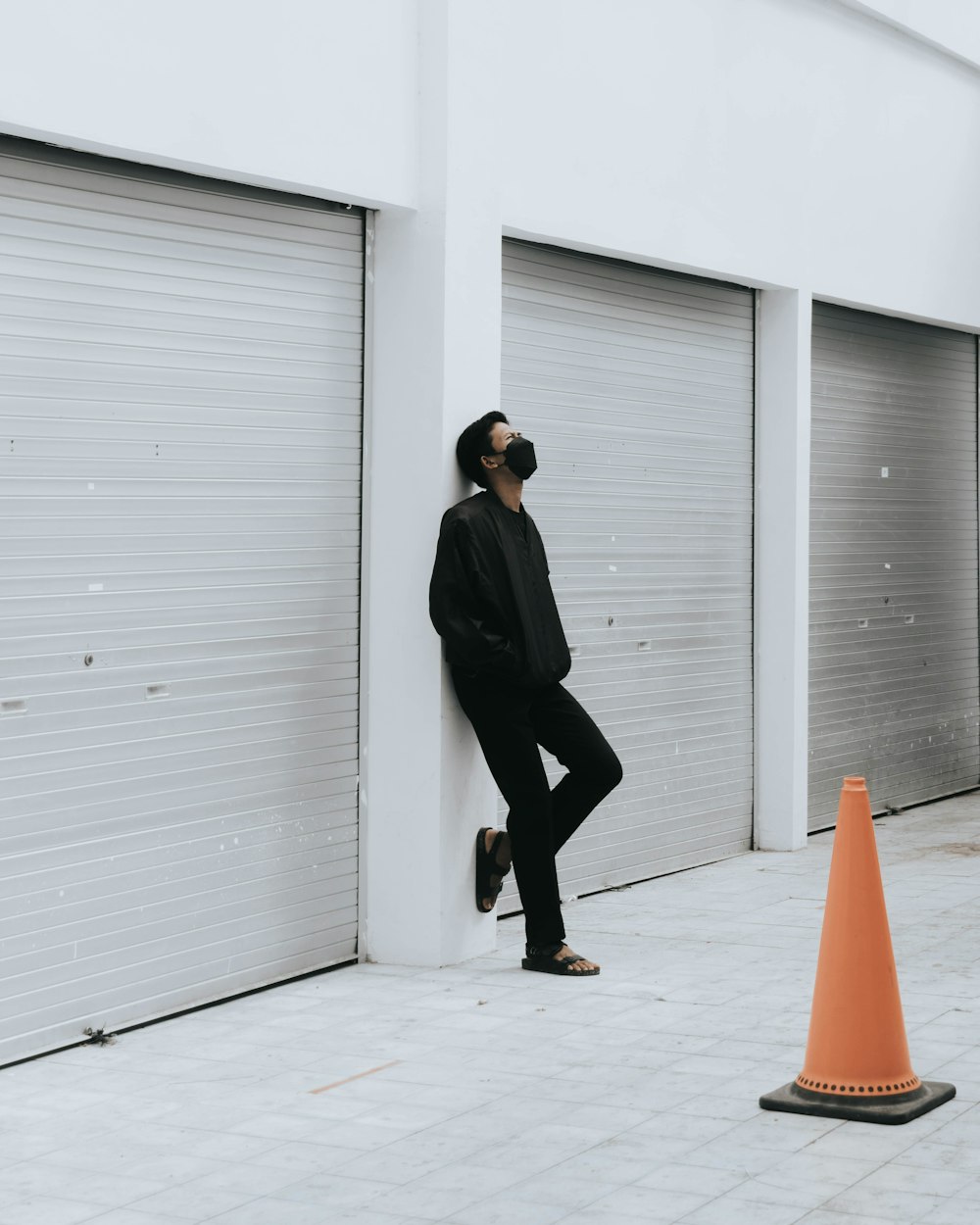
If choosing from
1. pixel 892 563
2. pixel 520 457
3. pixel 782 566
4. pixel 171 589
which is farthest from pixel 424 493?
pixel 892 563

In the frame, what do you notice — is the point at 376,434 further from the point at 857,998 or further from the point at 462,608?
the point at 857,998

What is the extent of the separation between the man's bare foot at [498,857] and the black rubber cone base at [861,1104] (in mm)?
2046

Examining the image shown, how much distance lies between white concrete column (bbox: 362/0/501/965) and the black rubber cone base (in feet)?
6.79

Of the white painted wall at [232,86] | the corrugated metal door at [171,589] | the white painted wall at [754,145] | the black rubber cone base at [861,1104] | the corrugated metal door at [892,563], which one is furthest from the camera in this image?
the corrugated metal door at [892,563]

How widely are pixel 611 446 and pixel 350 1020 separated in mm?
3359

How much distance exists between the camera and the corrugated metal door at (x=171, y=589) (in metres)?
5.51

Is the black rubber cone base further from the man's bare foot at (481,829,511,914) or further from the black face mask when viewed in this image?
the black face mask

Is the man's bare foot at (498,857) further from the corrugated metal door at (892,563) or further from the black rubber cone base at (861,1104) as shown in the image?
the corrugated metal door at (892,563)

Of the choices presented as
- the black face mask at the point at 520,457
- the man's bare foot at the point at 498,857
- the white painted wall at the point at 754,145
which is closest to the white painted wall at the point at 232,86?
the white painted wall at the point at 754,145

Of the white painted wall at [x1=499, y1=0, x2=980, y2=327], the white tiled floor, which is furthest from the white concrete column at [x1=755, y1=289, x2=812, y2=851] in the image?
the white tiled floor

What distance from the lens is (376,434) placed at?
685 cm

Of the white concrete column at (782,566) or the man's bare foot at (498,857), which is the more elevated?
the white concrete column at (782,566)

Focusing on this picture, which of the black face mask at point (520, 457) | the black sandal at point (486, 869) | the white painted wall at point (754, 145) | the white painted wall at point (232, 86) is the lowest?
the black sandal at point (486, 869)

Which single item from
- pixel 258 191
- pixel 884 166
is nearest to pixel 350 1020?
pixel 258 191
